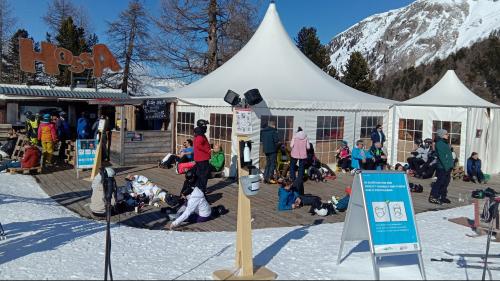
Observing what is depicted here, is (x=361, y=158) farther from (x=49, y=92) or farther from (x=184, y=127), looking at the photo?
(x=49, y=92)

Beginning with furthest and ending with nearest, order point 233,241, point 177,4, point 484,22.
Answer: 1. point 484,22
2. point 177,4
3. point 233,241

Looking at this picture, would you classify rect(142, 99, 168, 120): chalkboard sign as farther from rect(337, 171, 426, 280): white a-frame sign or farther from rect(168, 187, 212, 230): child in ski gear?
rect(337, 171, 426, 280): white a-frame sign

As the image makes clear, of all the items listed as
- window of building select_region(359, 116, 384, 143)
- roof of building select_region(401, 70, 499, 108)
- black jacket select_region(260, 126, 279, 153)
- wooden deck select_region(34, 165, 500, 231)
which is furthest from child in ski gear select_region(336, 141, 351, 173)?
black jacket select_region(260, 126, 279, 153)

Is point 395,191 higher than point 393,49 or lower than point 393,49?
lower

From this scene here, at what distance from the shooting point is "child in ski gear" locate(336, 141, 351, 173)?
12.9 m

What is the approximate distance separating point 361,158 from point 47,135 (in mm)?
8163

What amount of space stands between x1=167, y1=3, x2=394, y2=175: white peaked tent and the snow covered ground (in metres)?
5.23

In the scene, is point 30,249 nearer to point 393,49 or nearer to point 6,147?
point 6,147

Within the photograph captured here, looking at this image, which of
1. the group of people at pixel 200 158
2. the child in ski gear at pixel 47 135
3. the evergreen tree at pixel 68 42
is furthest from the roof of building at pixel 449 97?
the evergreen tree at pixel 68 42

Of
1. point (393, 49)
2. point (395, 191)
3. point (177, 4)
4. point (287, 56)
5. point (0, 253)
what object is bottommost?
point (0, 253)

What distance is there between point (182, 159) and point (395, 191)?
301 inches

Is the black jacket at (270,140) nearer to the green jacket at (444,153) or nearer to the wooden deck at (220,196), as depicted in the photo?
the wooden deck at (220,196)

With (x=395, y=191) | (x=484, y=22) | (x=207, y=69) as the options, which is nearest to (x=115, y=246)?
(x=395, y=191)

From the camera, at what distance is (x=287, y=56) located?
14.1m
